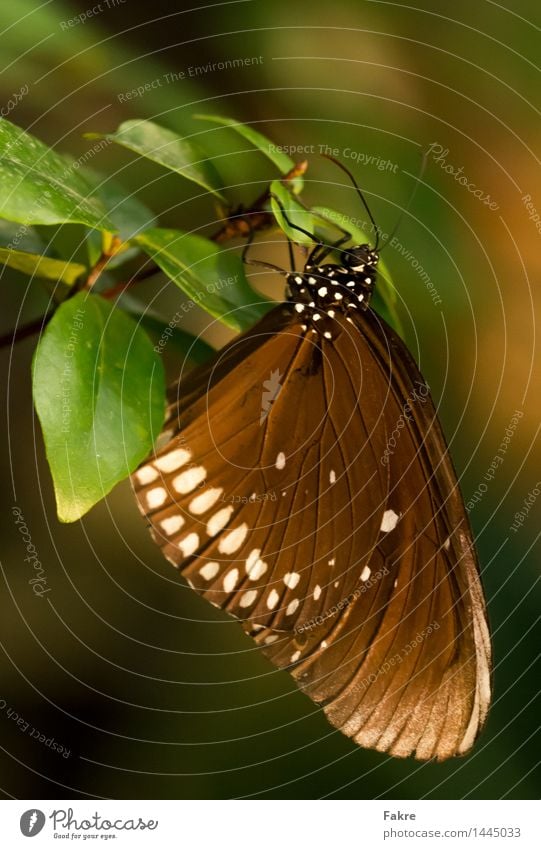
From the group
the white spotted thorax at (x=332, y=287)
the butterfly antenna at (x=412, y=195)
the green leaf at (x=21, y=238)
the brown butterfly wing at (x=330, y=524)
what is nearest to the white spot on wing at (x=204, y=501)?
the brown butterfly wing at (x=330, y=524)

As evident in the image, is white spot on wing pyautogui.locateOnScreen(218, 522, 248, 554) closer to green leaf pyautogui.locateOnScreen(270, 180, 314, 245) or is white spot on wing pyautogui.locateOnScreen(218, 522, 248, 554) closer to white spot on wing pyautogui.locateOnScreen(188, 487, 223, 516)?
white spot on wing pyautogui.locateOnScreen(188, 487, 223, 516)

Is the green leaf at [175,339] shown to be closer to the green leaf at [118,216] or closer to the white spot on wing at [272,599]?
the green leaf at [118,216]

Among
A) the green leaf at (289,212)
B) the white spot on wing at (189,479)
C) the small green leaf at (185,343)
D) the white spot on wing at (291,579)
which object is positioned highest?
the green leaf at (289,212)

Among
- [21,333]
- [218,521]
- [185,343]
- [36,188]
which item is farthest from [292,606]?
[36,188]

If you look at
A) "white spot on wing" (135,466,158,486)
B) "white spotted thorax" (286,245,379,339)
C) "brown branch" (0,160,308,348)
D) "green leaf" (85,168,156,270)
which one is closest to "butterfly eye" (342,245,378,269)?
"white spotted thorax" (286,245,379,339)
